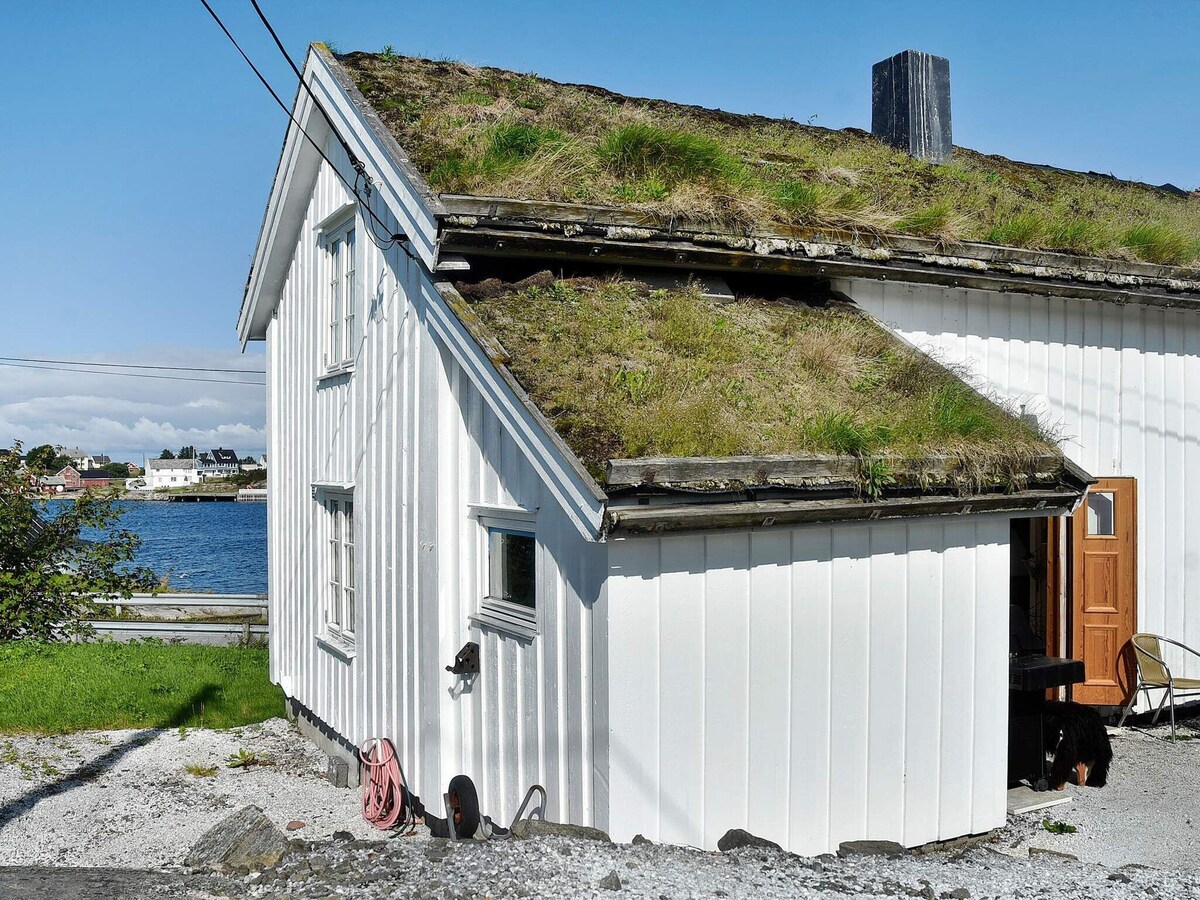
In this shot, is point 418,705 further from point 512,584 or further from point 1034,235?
point 1034,235

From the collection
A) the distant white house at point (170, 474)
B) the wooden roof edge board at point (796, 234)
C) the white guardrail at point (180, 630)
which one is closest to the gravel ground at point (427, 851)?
the wooden roof edge board at point (796, 234)

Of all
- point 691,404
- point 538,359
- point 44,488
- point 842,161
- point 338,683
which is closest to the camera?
point 691,404

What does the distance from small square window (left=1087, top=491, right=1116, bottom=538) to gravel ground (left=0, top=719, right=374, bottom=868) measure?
22.0 ft

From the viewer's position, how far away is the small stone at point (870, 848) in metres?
5.59

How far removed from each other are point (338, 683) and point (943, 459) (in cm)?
621

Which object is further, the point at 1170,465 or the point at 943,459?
Answer: the point at 1170,465

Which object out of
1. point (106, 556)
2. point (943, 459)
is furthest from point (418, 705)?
point (106, 556)

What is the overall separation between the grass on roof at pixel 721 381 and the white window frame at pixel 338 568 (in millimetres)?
3406

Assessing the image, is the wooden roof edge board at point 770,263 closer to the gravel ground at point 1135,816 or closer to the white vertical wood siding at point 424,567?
the white vertical wood siding at point 424,567

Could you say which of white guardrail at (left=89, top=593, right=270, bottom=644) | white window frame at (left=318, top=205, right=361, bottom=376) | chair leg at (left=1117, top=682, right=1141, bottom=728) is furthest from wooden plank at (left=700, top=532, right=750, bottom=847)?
white guardrail at (left=89, top=593, right=270, bottom=644)

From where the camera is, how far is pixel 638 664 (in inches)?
202

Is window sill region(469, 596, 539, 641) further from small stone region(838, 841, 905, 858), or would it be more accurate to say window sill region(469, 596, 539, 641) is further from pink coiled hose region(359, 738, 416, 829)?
small stone region(838, 841, 905, 858)

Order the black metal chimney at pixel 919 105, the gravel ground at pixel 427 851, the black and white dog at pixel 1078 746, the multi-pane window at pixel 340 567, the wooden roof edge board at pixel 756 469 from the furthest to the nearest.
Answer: the black metal chimney at pixel 919 105
the multi-pane window at pixel 340 567
the black and white dog at pixel 1078 746
the wooden roof edge board at pixel 756 469
the gravel ground at pixel 427 851

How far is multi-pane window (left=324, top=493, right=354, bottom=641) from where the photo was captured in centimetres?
945
